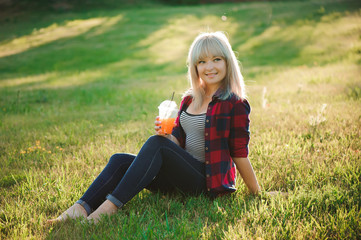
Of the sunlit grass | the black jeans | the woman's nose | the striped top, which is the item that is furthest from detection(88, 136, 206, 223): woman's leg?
the sunlit grass

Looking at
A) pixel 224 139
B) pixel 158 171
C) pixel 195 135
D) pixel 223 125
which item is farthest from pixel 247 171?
pixel 158 171

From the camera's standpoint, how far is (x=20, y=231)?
220cm

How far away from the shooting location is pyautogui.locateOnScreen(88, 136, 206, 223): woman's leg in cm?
238

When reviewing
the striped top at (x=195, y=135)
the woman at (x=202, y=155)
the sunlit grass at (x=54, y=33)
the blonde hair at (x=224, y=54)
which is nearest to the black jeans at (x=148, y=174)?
the woman at (x=202, y=155)

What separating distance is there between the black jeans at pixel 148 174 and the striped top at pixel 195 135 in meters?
0.13

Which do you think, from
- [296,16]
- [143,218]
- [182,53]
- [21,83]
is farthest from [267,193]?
[296,16]

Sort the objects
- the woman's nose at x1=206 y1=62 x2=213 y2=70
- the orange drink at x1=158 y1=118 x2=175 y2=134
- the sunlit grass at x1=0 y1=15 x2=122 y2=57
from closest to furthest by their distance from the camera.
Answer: the orange drink at x1=158 y1=118 x2=175 y2=134 → the woman's nose at x1=206 y1=62 x2=213 y2=70 → the sunlit grass at x1=0 y1=15 x2=122 y2=57

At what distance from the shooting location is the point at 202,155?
2.66 m

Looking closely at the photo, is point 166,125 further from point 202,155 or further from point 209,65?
point 209,65

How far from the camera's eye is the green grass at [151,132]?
7.20ft

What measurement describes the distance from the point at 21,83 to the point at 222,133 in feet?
32.2

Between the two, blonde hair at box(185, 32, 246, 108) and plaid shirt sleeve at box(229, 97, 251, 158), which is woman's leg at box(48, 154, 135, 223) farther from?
blonde hair at box(185, 32, 246, 108)

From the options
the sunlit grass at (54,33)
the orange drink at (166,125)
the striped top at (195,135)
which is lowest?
the striped top at (195,135)

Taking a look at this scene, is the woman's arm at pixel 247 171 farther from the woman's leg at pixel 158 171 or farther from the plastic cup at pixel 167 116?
the plastic cup at pixel 167 116
